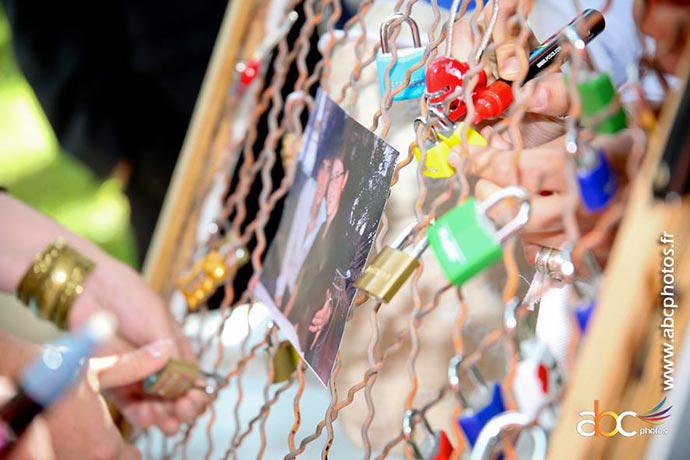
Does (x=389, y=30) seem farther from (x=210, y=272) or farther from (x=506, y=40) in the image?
(x=210, y=272)

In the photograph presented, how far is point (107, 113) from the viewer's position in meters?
1.11

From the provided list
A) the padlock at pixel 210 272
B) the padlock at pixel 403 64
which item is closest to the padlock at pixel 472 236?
the padlock at pixel 403 64

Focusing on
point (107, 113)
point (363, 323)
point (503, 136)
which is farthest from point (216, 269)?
point (107, 113)

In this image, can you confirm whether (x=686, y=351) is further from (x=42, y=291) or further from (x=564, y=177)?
(x=42, y=291)

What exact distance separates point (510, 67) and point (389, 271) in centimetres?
13

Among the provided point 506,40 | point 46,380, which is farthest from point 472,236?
point 46,380

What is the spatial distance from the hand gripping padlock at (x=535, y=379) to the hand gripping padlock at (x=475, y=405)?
0.07 feet

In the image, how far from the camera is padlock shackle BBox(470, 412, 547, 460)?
0.98 ft

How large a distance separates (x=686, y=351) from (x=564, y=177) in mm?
92

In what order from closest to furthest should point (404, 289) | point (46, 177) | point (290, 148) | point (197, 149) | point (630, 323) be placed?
point (630, 323)
point (404, 289)
point (290, 148)
point (197, 149)
point (46, 177)

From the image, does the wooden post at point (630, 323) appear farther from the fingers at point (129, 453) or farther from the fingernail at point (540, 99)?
the fingers at point (129, 453)

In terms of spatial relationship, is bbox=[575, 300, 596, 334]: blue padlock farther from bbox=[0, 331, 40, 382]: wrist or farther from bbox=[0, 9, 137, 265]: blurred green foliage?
bbox=[0, 9, 137, 265]: blurred green foliage

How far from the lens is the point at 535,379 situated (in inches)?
11.9

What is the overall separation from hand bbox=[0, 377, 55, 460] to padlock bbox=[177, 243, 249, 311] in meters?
0.24
